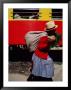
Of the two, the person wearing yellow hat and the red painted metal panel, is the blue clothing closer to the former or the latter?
the person wearing yellow hat

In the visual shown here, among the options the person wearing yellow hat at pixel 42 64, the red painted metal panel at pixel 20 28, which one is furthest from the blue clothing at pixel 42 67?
the red painted metal panel at pixel 20 28

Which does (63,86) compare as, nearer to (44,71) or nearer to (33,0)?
(44,71)

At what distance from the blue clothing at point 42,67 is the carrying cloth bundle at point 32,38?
0.05m

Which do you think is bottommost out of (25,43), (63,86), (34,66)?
(63,86)

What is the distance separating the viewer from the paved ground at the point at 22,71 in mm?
1353

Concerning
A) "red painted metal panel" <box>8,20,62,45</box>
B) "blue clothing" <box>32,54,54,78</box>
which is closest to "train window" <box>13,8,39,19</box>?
"red painted metal panel" <box>8,20,62,45</box>

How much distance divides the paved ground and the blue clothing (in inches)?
1.0

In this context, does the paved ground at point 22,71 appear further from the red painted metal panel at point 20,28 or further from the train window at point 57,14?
the train window at point 57,14

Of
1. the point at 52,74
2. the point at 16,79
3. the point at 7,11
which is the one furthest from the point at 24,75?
the point at 7,11

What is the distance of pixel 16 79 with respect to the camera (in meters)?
1.35

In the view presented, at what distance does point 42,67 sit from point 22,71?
108 millimetres

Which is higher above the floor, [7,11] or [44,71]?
[7,11]

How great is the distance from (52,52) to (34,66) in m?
0.12

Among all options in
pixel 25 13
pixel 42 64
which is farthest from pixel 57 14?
pixel 42 64
